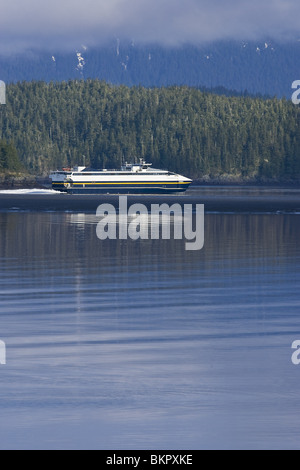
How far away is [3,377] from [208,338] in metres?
6.13

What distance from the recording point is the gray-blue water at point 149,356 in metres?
15.7

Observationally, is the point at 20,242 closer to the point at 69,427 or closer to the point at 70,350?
the point at 70,350

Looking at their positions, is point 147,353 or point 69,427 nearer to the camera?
point 69,427

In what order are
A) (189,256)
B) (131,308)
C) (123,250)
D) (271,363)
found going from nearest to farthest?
(271,363), (131,308), (189,256), (123,250)

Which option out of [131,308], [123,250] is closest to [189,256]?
[123,250]

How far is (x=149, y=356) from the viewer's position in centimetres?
2123

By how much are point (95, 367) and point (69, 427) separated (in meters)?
4.28

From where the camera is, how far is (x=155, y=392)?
59.2ft

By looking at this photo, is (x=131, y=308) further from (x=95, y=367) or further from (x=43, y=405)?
(x=43, y=405)

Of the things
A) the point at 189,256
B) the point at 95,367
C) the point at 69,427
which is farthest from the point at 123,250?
the point at 69,427

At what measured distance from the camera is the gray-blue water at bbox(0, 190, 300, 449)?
15688 millimetres
